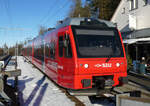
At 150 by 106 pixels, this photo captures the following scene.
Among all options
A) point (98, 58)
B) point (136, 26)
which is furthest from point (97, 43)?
point (136, 26)

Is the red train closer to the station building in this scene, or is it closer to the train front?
the train front

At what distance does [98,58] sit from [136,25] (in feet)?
41.8

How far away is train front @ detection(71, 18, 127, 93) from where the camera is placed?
573 cm

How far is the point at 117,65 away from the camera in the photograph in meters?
6.20

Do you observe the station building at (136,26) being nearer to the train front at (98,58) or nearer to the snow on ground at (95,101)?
the train front at (98,58)

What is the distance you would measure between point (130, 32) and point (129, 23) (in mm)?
1102

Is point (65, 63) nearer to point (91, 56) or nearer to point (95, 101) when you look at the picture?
point (91, 56)

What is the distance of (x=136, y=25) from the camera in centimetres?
1725

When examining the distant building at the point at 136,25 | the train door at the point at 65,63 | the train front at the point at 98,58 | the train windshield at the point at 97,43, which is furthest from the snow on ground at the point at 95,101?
the distant building at the point at 136,25

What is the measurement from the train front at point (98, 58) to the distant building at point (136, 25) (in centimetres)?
813

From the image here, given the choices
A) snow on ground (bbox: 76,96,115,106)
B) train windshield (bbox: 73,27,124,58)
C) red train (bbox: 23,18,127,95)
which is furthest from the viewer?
train windshield (bbox: 73,27,124,58)

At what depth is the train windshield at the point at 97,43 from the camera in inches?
234

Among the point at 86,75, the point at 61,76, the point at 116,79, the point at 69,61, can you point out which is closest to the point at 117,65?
the point at 116,79

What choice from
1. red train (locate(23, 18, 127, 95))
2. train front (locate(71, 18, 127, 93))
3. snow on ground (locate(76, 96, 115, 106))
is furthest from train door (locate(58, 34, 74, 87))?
snow on ground (locate(76, 96, 115, 106))
